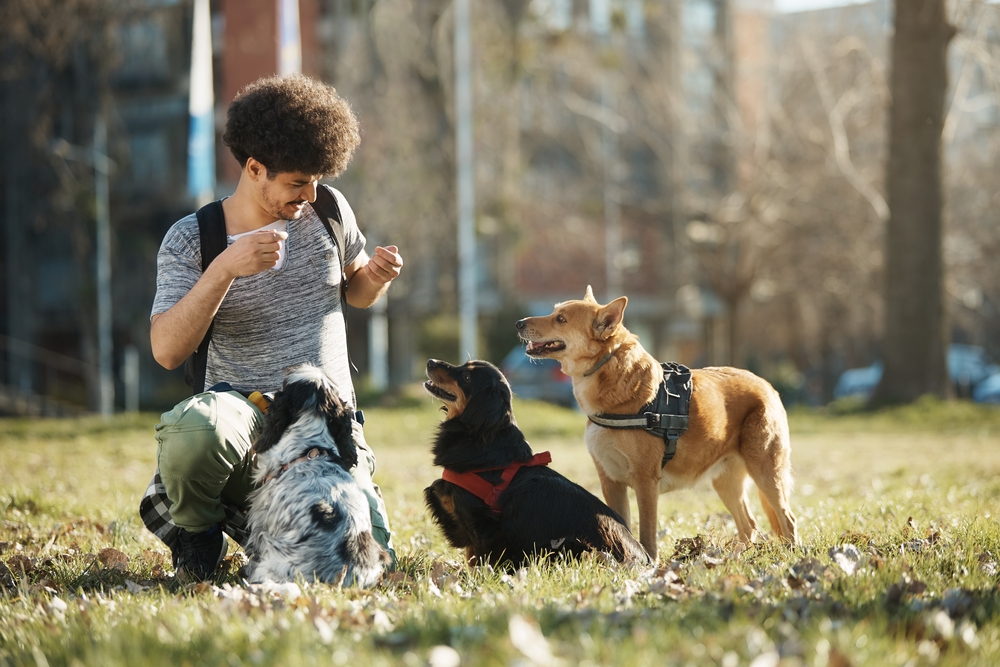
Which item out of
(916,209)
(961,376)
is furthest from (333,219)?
(961,376)

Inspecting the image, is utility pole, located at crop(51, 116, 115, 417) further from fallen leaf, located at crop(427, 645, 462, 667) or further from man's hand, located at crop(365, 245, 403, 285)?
fallen leaf, located at crop(427, 645, 462, 667)

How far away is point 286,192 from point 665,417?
2211 millimetres

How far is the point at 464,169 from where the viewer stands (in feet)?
64.0

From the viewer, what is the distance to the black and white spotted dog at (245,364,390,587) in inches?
139

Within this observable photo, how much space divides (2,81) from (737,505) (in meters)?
22.4

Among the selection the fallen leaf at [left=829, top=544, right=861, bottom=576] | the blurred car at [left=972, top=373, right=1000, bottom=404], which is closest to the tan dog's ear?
the fallen leaf at [left=829, top=544, right=861, bottom=576]

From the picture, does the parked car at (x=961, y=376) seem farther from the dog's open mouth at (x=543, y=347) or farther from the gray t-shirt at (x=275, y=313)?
the gray t-shirt at (x=275, y=313)

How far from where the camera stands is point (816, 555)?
4.09 meters

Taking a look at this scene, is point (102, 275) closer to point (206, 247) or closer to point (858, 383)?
point (206, 247)

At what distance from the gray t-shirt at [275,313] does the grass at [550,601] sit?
935 millimetres

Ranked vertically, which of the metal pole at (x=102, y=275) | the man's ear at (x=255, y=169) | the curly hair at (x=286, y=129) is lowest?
the metal pole at (x=102, y=275)

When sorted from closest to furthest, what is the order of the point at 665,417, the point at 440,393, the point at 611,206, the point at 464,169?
the point at 440,393 < the point at 665,417 < the point at 464,169 < the point at 611,206

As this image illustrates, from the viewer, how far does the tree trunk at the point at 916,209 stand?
569 inches

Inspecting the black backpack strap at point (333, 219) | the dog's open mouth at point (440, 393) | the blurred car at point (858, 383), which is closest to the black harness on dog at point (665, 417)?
the dog's open mouth at point (440, 393)
